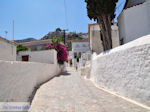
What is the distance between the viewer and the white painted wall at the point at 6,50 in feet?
28.7

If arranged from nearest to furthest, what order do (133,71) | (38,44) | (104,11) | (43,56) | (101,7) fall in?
(133,71), (101,7), (104,11), (43,56), (38,44)

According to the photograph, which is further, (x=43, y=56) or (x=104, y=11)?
(x=43, y=56)

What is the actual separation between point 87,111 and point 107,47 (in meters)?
5.44

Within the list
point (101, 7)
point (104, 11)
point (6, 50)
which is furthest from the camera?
point (6, 50)

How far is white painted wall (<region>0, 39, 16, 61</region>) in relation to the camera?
8.74 m

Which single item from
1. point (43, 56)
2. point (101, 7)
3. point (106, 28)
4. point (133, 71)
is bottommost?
point (133, 71)

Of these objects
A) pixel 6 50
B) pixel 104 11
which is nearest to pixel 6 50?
pixel 6 50

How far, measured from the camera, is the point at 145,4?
6.95m

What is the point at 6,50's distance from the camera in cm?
935

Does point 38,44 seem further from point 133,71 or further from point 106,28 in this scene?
point 133,71

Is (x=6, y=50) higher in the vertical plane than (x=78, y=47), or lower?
lower

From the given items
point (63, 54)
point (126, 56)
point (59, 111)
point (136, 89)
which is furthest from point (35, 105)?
point (63, 54)

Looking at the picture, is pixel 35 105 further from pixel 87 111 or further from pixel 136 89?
pixel 136 89

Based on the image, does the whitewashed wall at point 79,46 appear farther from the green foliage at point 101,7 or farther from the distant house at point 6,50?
the green foliage at point 101,7
